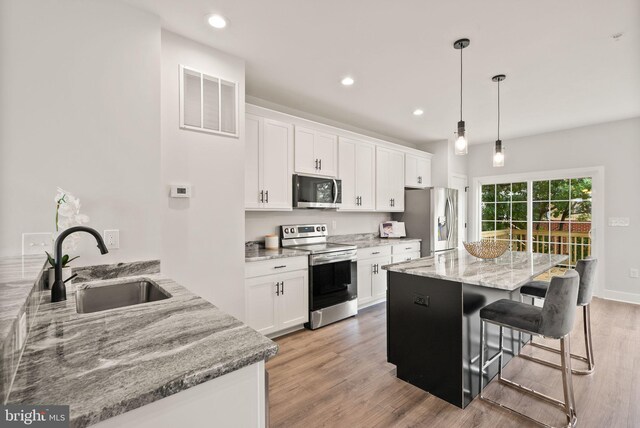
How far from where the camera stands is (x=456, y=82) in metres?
3.18

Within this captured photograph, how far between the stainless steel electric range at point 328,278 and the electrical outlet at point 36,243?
2.14 meters

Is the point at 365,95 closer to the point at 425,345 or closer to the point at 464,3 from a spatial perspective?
the point at 464,3

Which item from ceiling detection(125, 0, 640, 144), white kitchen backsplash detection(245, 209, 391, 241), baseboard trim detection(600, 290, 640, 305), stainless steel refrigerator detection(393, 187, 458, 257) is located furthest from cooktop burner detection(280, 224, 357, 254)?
baseboard trim detection(600, 290, 640, 305)

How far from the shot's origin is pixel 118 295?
70.6 inches

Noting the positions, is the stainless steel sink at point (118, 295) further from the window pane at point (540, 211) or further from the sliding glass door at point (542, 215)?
the window pane at point (540, 211)

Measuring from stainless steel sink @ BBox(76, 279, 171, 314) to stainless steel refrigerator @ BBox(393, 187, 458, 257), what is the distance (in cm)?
410

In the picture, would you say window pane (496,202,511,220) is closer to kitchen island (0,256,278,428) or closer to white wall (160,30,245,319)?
white wall (160,30,245,319)

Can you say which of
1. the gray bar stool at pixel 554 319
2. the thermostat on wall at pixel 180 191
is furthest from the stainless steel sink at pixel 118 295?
the gray bar stool at pixel 554 319

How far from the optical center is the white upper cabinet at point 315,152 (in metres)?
3.62

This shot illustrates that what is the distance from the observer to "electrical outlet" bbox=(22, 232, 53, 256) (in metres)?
1.67

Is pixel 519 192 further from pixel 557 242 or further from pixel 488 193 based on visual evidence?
pixel 557 242

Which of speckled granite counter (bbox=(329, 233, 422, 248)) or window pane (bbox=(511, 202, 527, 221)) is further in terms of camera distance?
window pane (bbox=(511, 202, 527, 221))

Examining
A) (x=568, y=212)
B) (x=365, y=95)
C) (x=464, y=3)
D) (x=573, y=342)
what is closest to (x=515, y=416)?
(x=573, y=342)

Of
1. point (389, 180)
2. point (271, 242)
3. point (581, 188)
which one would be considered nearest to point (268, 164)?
point (271, 242)
